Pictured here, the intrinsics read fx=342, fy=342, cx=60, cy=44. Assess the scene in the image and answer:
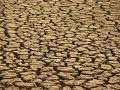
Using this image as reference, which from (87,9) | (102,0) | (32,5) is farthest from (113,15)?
(32,5)

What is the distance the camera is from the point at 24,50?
5.30 meters

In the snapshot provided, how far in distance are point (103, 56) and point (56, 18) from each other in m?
1.83

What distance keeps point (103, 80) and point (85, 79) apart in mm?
236

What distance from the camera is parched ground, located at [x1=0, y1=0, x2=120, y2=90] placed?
448cm

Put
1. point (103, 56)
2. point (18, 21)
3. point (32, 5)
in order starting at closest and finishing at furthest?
point (103, 56) → point (18, 21) → point (32, 5)

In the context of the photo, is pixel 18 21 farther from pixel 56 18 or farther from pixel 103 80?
pixel 103 80

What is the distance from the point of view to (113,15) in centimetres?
696

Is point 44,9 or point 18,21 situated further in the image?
point 44,9

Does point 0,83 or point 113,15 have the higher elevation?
point 113,15

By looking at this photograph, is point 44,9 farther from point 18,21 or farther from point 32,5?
point 18,21

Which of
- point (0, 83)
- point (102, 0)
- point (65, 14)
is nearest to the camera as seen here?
point (0, 83)

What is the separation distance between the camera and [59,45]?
18.1 feet

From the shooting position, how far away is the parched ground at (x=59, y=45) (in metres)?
4.48

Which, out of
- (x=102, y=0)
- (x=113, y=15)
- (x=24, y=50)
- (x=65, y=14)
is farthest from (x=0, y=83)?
(x=102, y=0)
